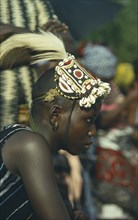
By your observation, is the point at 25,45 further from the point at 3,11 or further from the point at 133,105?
the point at 133,105

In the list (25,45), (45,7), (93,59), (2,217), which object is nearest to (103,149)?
(93,59)

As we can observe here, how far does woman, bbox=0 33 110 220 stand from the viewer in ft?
8.25

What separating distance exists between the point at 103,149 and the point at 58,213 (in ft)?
9.02

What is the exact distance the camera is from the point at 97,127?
5.58 metres

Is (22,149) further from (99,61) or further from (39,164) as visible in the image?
(99,61)

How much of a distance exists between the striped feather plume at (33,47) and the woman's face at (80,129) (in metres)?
0.43

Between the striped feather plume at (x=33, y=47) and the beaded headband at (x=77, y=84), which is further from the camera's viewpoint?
the striped feather plume at (x=33, y=47)

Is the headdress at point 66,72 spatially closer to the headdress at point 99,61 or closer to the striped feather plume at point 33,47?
the striped feather plume at point 33,47

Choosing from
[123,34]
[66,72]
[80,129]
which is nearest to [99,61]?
[66,72]

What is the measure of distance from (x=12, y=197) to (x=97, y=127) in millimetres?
2949

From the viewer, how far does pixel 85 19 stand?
7.49m

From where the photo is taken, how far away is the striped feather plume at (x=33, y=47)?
10.3 feet

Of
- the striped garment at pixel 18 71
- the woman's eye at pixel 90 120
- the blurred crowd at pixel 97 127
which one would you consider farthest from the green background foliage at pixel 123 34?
the woman's eye at pixel 90 120

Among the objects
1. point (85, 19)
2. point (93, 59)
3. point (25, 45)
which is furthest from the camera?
point (85, 19)
